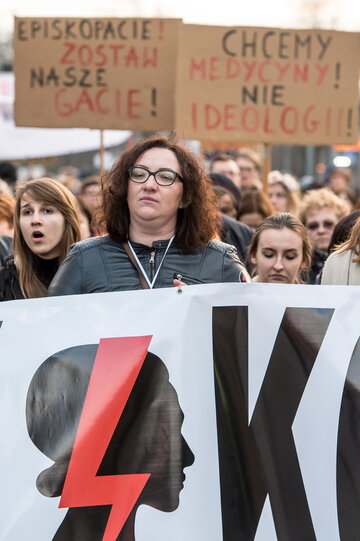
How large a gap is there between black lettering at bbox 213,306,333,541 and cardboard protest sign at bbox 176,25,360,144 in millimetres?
4110

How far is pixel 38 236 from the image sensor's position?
4.57 metres

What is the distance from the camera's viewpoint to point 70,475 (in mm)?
3219

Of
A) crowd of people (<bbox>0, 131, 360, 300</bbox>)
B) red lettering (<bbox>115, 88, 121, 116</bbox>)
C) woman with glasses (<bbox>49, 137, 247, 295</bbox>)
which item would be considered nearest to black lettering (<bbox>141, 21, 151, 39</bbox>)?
red lettering (<bbox>115, 88, 121, 116</bbox>)

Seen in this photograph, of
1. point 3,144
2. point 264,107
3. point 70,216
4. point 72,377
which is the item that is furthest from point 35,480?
point 3,144

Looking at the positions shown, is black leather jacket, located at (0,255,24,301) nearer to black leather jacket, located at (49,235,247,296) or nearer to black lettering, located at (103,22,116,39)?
black leather jacket, located at (49,235,247,296)

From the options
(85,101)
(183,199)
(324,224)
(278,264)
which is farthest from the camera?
(85,101)

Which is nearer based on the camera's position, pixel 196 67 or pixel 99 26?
pixel 196 67

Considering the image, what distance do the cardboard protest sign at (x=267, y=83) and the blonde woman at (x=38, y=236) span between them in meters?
2.85

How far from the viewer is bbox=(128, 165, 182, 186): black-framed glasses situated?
3.67 metres

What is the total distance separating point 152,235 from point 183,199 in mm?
182

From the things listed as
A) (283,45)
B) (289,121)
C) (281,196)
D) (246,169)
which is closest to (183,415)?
(289,121)

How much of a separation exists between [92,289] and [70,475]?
0.67 metres

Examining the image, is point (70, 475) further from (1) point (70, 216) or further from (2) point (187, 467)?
(1) point (70, 216)

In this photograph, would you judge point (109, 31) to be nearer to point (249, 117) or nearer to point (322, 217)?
point (249, 117)
